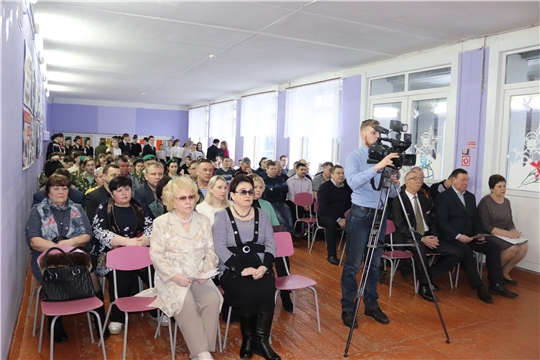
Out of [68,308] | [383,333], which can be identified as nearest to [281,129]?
[383,333]

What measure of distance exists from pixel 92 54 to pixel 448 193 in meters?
6.76

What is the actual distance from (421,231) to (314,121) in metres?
5.34

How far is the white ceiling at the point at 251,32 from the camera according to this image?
5.07 m

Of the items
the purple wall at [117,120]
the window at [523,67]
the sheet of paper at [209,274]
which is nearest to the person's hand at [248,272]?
the sheet of paper at [209,274]

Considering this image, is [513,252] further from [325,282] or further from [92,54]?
[92,54]

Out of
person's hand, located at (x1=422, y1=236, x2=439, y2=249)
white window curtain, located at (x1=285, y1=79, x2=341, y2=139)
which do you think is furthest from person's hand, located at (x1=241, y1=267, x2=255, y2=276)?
white window curtain, located at (x1=285, y1=79, x2=341, y2=139)

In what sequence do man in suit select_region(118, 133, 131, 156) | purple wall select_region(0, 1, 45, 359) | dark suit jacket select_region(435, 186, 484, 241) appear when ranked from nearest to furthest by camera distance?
purple wall select_region(0, 1, 45, 359), dark suit jacket select_region(435, 186, 484, 241), man in suit select_region(118, 133, 131, 156)

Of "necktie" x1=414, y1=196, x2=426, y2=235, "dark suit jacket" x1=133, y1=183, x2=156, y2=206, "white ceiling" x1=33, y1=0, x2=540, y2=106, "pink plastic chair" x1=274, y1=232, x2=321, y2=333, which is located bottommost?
"pink plastic chair" x1=274, y1=232, x2=321, y2=333

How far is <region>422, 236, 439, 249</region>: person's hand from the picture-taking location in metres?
4.78

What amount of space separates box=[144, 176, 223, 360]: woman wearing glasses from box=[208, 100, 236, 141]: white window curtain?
11479 millimetres

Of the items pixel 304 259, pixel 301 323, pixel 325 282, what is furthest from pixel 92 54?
pixel 301 323

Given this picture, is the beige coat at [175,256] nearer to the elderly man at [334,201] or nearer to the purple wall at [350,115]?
the elderly man at [334,201]

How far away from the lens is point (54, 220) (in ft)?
11.5

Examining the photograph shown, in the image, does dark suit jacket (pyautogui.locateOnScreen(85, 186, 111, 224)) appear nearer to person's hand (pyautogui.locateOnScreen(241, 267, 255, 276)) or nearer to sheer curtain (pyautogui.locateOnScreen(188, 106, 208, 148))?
person's hand (pyautogui.locateOnScreen(241, 267, 255, 276))
